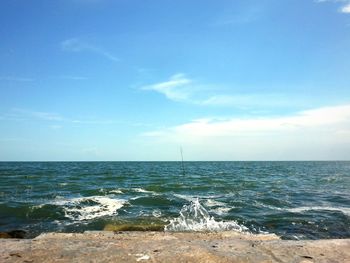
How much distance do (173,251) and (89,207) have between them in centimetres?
1287

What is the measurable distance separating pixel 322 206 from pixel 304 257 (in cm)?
1445

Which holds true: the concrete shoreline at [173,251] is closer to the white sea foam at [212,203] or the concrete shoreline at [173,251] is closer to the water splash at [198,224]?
the water splash at [198,224]

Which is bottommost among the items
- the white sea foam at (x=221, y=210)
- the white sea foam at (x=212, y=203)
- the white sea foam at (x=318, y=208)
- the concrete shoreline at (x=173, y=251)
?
the white sea foam at (x=318, y=208)

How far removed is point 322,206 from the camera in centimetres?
1720

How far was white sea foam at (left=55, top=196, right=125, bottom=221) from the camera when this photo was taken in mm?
14156

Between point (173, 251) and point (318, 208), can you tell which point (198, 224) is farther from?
point (318, 208)

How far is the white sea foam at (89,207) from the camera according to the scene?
14156mm

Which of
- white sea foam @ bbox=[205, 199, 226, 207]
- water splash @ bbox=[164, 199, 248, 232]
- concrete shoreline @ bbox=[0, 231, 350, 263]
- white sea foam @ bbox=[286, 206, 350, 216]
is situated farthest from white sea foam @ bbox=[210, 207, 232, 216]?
concrete shoreline @ bbox=[0, 231, 350, 263]

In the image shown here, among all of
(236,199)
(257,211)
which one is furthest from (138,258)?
(236,199)

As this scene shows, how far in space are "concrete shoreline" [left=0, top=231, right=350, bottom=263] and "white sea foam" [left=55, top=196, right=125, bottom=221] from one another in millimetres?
8886

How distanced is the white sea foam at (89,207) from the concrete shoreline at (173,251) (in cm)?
889

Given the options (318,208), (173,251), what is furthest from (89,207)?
(173,251)

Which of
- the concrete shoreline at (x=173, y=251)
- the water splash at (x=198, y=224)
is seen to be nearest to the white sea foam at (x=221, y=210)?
the water splash at (x=198, y=224)

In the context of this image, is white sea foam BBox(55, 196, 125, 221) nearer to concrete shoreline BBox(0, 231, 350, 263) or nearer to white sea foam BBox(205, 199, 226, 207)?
white sea foam BBox(205, 199, 226, 207)
